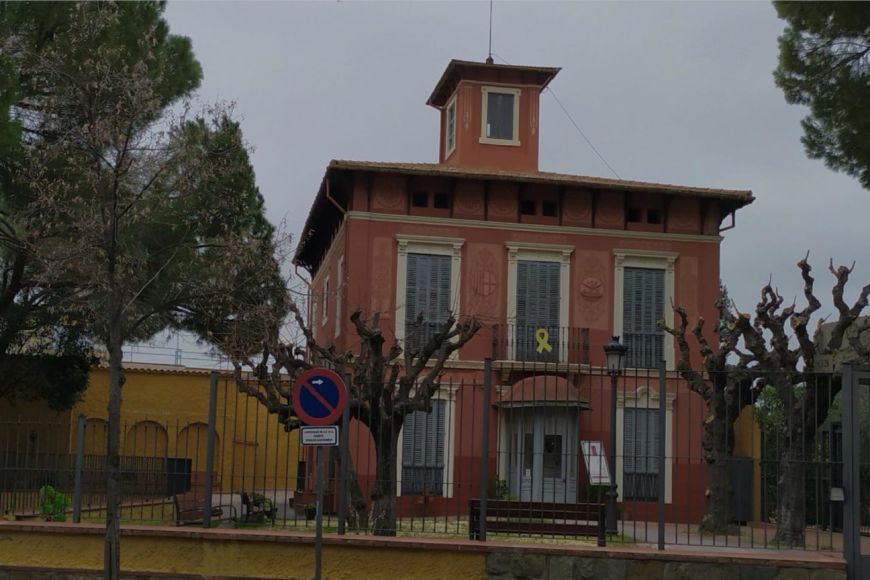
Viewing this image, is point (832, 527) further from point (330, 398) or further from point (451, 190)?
point (451, 190)

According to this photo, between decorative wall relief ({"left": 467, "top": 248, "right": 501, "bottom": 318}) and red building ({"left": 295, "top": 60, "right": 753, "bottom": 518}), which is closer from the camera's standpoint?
red building ({"left": 295, "top": 60, "right": 753, "bottom": 518})

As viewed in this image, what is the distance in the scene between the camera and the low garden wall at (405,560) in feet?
43.5

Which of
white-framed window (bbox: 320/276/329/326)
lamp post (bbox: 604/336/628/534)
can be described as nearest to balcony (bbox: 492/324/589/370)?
white-framed window (bbox: 320/276/329/326)

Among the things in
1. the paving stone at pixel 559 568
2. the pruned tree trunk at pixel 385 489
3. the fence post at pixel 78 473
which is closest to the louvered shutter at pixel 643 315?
the pruned tree trunk at pixel 385 489

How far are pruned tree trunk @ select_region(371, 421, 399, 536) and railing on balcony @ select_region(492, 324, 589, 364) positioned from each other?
12255mm

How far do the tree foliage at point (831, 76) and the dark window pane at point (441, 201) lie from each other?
32.3ft

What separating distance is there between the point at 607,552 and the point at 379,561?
8.30ft

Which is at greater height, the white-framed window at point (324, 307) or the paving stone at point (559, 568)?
the white-framed window at point (324, 307)

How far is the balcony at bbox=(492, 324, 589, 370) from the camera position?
29.1 meters

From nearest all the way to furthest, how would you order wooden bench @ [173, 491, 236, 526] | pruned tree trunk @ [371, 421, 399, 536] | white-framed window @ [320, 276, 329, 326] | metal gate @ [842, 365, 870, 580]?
metal gate @ [842, 365, 870, 580] → pruned tree trunk @ [371, 421, 399, 536] → wooden bench @ [173, 491, 236, 526] → white-framed window @ [320, 276, 329, 326]

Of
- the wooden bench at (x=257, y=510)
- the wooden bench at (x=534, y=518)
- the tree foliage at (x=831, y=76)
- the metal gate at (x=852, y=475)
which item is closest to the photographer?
the metal gate at (x=852, y=475)

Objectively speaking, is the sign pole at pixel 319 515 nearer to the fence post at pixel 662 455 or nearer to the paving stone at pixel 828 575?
the fence post at pixel 662 455

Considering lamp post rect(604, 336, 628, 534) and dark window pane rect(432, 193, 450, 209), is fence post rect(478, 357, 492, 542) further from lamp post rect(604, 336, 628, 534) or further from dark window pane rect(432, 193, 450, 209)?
dark window pane rect(432, 193, 450, 209)

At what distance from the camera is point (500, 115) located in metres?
32.4
